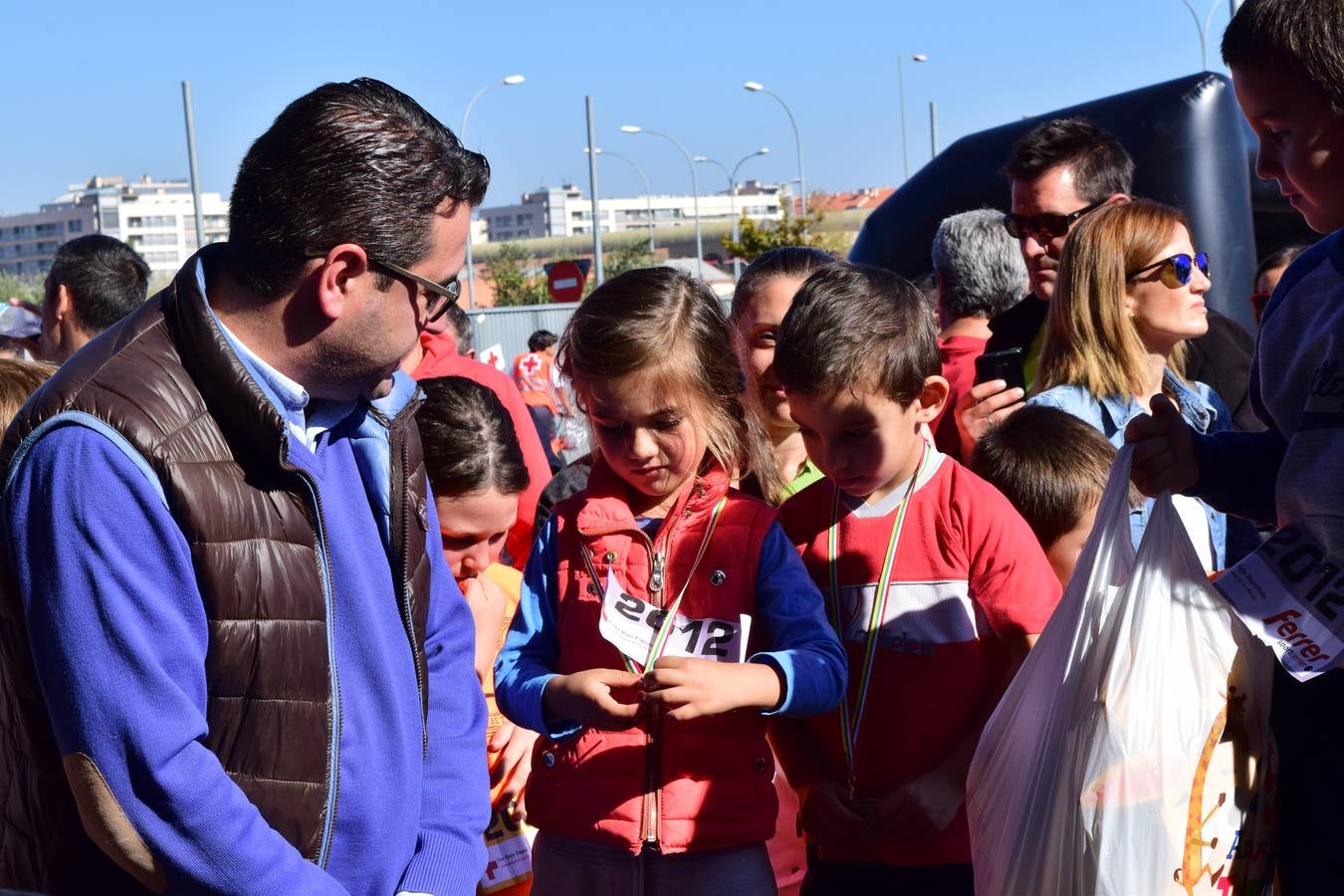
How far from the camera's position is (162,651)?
1.53 meters

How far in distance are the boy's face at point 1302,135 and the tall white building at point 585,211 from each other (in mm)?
124908

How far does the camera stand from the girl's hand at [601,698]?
7.05 feet

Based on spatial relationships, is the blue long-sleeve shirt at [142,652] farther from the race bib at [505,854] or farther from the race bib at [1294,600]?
the race bib at [1294,600]

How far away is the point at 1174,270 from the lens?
127 inches

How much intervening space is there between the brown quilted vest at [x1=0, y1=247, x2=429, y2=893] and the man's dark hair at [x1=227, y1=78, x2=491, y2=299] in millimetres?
108

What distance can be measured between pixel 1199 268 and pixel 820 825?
1.73m

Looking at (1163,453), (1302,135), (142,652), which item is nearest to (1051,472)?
(1163,453)

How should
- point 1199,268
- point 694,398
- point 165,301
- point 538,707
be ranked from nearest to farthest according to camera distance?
point 165,301
point 538,707
point 694,398
point 1199,268

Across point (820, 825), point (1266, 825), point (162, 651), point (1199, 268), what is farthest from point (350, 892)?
point (1199, 268)

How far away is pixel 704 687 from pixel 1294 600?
88 cm

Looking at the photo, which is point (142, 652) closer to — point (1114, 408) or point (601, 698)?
point (601, 698)

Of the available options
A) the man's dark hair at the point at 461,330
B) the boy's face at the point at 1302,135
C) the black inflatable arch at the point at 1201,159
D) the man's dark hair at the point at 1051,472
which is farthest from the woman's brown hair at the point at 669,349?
the black inflatable arch at the point at 1201,159

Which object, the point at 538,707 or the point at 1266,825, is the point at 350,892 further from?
the point at 1266,825

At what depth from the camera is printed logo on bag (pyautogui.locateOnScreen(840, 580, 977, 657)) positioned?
249 centimetres
